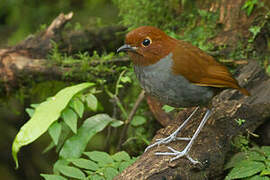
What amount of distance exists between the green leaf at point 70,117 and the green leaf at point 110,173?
638 mm

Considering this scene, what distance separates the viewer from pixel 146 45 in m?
2.70

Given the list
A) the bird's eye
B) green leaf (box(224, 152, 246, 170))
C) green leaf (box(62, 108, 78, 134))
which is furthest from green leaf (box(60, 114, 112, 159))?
green leaf (box(224, 152, 246, 170))

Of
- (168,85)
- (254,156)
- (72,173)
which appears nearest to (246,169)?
(254,156)

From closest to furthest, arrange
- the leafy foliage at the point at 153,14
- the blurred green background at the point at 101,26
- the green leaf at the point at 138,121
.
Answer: the green leaf at the point at 138,121 < the blurred green background at the point at 101,26 < the leafy foliage at the point at 153,14

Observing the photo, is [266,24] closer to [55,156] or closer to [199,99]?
[199,99]

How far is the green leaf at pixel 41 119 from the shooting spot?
10.6ft

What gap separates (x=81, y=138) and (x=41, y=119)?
0.41 m

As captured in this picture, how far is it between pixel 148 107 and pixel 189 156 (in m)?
1.65

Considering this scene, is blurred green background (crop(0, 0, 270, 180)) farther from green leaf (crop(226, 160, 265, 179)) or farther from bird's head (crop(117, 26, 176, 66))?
green leaf (crop(226, 160, 265, 179))

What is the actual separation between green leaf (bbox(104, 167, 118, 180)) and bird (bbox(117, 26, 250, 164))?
1.19ft

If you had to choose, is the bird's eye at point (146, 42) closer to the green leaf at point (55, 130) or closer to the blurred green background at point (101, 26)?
the green leaf at point (55, 130)

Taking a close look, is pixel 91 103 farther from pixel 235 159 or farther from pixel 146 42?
pixel 235 159

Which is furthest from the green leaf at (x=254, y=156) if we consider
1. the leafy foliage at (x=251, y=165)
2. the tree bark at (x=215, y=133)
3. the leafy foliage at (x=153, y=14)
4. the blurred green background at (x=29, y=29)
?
the blurred green background at (x=29, y=29)

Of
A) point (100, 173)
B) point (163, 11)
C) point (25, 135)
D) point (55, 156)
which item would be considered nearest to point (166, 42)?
point (100, 173)
